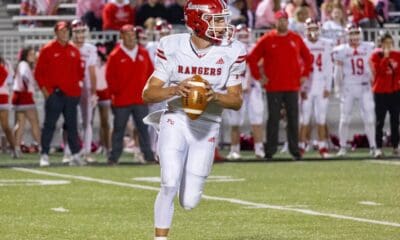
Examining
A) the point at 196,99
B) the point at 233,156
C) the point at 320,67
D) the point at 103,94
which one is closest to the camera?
the point at 196,99

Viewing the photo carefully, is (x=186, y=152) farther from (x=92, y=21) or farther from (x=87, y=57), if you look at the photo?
(x=92, y=21)

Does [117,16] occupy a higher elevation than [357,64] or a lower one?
higher

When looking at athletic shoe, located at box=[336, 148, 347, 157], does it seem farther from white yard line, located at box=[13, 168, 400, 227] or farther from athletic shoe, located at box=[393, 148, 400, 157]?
white yard line, located at box=[13, 168, 400, 227]

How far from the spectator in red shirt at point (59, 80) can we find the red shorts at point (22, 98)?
2.47 metres

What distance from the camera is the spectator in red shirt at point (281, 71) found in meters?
18.5

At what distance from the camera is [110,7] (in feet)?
72.2

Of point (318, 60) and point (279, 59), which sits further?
point (318, 60)

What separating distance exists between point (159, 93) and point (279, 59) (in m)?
9.88

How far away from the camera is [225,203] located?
12.5m

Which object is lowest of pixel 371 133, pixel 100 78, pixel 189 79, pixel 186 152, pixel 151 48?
pixel 371 133

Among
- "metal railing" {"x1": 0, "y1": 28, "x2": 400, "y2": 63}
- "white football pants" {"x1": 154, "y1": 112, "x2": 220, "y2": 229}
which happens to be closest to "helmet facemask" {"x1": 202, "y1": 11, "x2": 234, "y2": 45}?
"white football pants" {"x1": 154, "y1": 112, "x2": 220, "y2": 229}

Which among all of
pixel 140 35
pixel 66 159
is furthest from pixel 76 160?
pixel 140 35

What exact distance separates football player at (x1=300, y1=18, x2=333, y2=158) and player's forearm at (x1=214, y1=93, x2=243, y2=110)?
438 inches

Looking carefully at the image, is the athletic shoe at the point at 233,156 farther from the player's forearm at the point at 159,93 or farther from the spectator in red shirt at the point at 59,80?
the player's forearm at the point at 159,93
